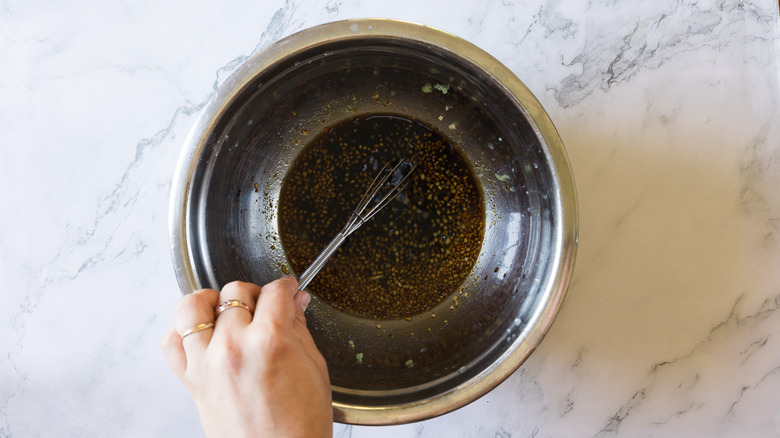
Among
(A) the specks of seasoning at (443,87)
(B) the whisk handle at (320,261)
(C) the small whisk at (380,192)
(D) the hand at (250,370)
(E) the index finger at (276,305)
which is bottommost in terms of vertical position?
(D) the hand at (250,370)

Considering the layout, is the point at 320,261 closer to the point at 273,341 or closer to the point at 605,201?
the point at 273,341

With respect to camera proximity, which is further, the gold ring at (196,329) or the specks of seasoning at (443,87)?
the specks of seasoning at (443,87)

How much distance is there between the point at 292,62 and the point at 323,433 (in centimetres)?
48

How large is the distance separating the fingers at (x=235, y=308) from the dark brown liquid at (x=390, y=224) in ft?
0.93

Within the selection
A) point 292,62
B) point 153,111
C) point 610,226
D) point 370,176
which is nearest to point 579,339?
point 610,226

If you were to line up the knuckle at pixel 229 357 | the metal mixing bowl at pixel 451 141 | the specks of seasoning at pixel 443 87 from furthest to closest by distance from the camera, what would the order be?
the specks of seasoning at pixel 443 87, the metal mixing bowl at pixel 451 141, the knuckle at pixel 229 357

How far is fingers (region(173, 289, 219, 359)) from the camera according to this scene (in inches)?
20.3

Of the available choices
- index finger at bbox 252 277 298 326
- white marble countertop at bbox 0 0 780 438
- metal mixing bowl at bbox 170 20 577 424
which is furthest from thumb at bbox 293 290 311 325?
white marble countertop at bbox 0 0 780 438

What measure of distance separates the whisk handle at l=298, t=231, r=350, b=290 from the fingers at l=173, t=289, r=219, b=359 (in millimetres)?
164

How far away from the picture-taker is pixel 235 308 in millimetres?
534

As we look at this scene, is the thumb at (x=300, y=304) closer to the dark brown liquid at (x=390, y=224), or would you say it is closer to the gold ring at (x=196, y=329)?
the gold ring at (x=196, y=329)

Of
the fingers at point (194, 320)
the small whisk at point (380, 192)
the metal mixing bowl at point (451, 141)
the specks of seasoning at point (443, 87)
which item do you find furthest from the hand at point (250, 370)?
the specks of seasoning at point (443, 87)

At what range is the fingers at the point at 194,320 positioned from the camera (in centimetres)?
52

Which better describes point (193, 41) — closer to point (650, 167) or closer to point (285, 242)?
point (285, 242)
